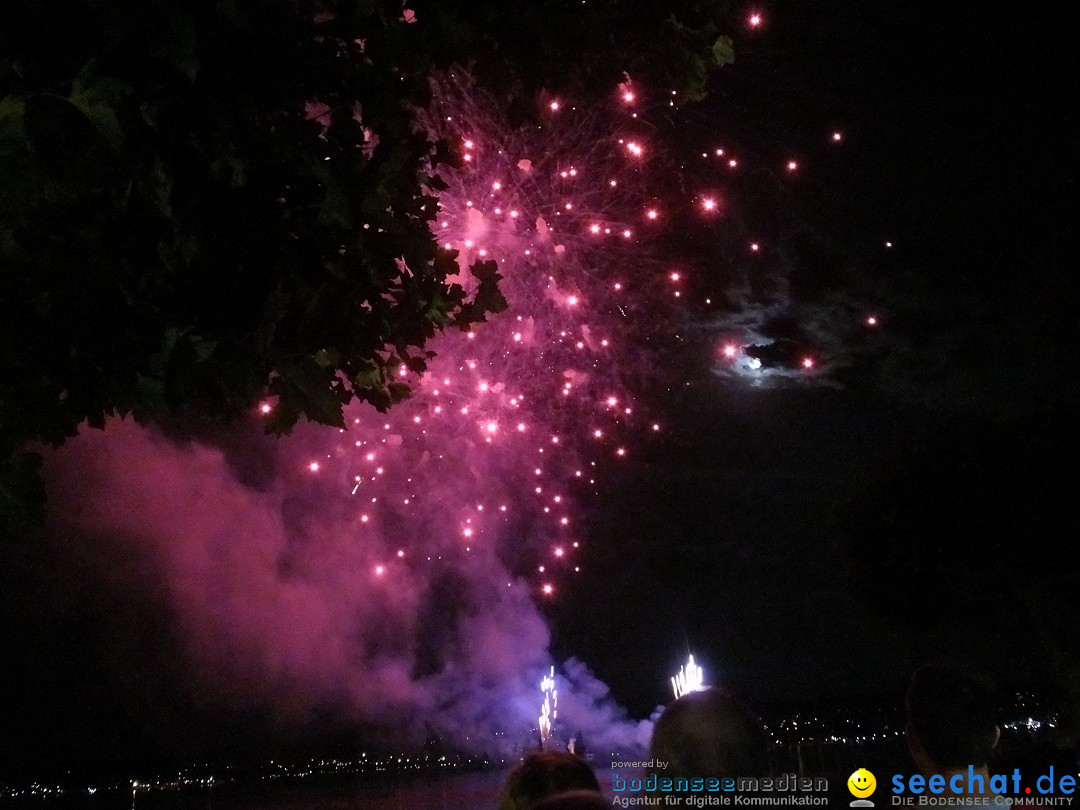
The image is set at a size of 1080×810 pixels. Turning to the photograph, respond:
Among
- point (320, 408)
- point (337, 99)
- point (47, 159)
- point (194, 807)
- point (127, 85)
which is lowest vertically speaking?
point (194, 807)

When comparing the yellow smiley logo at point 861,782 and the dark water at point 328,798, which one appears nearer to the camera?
the yellow smiley logo at point 861,782

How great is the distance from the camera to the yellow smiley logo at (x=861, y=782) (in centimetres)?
778

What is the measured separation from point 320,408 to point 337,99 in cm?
179

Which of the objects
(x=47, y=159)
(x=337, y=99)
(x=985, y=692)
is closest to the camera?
(x=47, y=159)

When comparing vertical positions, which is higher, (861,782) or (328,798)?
(861,782)

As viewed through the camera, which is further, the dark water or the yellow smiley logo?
the dark water

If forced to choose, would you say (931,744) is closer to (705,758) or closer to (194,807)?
(705,758)

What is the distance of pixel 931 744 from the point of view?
12.7ft

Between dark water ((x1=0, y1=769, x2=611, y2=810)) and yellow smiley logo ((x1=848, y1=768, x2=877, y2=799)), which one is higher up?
yellow smiley logo ((x1=848, y1=768, x2=877, y2=799))

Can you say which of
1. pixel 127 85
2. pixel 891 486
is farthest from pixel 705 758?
pixel 891 486

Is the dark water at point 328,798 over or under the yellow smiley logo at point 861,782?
under

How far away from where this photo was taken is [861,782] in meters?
7.83

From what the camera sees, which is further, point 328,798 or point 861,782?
point 328,798

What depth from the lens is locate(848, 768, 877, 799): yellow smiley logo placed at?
25.5ft
